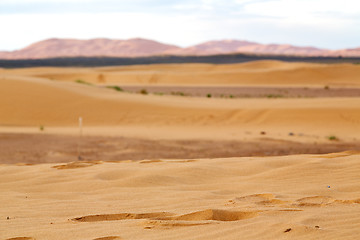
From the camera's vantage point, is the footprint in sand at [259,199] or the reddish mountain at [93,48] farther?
the reddish mountain at [93,48]

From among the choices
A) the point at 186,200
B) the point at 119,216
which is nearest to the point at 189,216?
the point at 119,216

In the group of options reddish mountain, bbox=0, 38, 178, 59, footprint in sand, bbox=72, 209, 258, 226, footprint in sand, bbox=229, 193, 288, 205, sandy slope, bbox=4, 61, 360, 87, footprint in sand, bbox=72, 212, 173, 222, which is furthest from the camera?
reddish mountain, bbox=0, 38, 178, 59

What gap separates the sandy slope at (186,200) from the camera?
415 centimetres

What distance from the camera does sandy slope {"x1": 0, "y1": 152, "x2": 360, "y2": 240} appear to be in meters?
4.15

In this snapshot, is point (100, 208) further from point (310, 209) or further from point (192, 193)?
point (310, 209)

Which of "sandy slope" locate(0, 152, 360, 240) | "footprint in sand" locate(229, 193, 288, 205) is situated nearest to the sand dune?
"sandy slope" locate(0, 152, 360, 240)

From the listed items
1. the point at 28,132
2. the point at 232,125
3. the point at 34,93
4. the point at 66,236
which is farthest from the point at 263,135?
the point at 66,236

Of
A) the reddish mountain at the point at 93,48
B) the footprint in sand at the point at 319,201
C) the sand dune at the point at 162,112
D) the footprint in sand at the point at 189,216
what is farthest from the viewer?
the reddish mountain at the point at 93,48

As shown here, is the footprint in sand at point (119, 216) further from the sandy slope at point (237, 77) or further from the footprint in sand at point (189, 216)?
the sandy slope at point (237, 77)

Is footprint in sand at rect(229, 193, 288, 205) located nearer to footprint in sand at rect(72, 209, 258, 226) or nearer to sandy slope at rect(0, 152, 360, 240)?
sandy slope at rect(0, 152, 360, 240)

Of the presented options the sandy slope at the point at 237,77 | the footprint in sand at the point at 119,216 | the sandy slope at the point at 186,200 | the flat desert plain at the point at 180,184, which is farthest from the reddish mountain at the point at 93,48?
the footprint in sand at the point at 119,216

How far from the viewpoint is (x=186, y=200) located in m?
5.38

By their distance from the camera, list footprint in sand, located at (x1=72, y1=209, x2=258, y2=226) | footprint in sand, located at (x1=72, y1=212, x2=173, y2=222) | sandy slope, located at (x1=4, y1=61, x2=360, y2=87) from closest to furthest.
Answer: footprint in sand, located at (x1=72, y1=209, x2=258, y2=226) < footprint in sand, located at (x1=72, y1=212, x2=173, y2=222) < sandy slope, located at (x1=4, y1=61, x2=360, y2=87)

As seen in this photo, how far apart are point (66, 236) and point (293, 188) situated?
276cm
